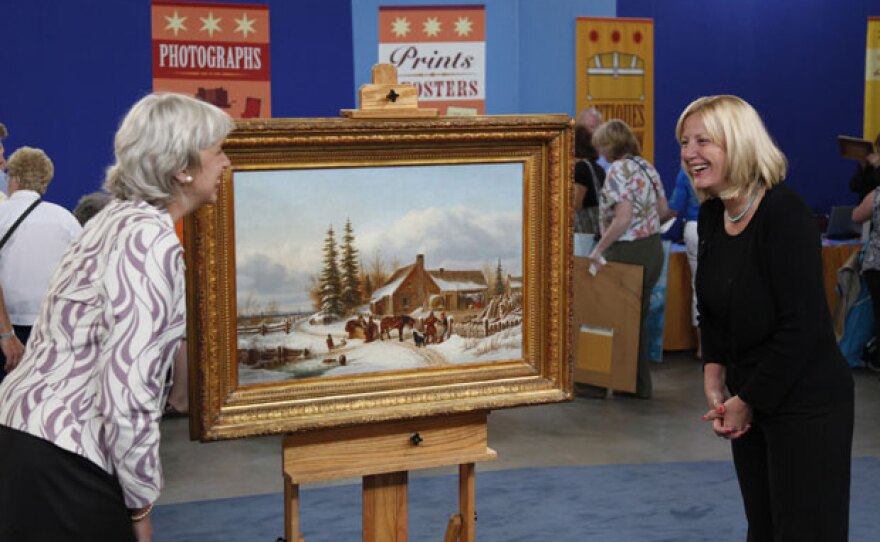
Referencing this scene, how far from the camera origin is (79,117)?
6555 millimetres

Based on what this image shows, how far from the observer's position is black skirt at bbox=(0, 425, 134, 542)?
1855 millimetres

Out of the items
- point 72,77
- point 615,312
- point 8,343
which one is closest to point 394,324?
point 8,343

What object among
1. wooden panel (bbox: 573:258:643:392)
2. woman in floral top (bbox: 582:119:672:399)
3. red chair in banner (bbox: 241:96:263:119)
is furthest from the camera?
red chair in banner (bbox: 241:96:263:119)

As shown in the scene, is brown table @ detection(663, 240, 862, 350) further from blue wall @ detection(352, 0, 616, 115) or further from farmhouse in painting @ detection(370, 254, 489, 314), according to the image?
farmhouse in painting @ detection(370, 254, 489, 314)

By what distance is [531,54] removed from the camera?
8.13 m

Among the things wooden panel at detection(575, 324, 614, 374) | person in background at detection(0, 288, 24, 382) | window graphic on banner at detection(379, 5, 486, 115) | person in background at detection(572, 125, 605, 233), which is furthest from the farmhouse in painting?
window graphic on banner at detection(379, 5, 486, 115)

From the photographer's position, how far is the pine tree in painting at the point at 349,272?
2.60m

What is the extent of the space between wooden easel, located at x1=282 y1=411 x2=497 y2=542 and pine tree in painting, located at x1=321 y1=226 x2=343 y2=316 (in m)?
0.28

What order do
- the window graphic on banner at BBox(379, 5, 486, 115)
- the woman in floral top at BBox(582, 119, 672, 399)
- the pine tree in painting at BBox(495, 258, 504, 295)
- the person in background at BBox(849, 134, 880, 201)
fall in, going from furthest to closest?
the window graphic on banner at BBox(379, 5, 486, 115), the person in background at BBox(849, 134, 880, 201), the woman in floral top at BBox(582, 119, 672, 399), the pine tree in painting at BBox(495, 258, 504, 295)

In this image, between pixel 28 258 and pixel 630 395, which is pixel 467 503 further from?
pixel 630 395

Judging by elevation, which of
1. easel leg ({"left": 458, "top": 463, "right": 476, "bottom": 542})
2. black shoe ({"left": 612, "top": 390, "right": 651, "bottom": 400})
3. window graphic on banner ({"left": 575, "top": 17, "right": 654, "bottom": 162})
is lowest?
black shoe ({"left": 612, "top": 390, "right": 651, "bottom": 400})

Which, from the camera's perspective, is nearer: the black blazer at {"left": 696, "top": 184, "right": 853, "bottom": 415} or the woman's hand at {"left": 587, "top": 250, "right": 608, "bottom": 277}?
the black blazer at {"left": 696, "top": 184, "right": 853, "bottom": 415}

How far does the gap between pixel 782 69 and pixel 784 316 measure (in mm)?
7075

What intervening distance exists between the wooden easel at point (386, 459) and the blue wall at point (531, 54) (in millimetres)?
5394
